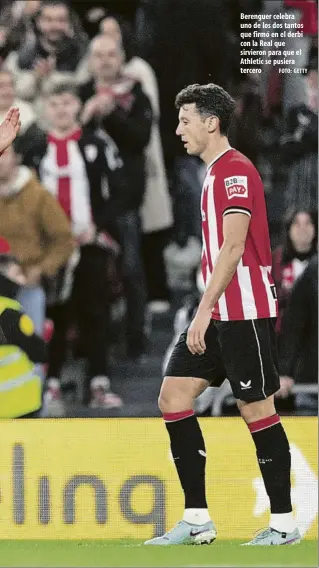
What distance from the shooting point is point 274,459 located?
16.3 feet

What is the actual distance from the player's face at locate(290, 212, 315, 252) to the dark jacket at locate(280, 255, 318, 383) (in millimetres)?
162

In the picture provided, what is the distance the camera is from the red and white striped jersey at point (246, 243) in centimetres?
499

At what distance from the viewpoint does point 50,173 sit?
Result: 6883 mm

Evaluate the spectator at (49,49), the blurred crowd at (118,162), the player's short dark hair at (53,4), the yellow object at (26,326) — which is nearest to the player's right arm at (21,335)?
the yellow object at (26,326)

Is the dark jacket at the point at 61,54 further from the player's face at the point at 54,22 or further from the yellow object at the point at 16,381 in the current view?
the yellow object at the point at 16,381

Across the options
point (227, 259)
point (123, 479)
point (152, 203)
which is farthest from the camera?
point (152, 203)

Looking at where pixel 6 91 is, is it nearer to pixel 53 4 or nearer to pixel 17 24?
pixel 17 24

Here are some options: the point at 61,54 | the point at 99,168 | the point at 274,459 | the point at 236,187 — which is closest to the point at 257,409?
the point at 274,459

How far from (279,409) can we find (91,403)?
1.01 meters

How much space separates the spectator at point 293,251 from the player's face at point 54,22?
1.52 meters

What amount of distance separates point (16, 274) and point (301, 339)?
1.45 m

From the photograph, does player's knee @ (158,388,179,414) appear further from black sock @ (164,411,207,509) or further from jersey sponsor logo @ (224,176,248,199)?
jersey sponsor logo @ (224,176,248,199)

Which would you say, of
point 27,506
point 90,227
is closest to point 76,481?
point 27,506

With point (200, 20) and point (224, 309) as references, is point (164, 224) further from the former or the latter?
point (224, 309)
